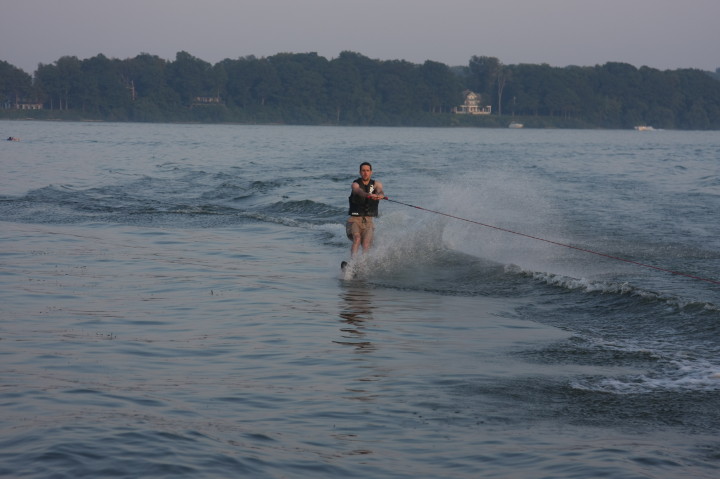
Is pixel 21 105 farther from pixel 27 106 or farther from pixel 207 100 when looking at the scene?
pixel 207 100

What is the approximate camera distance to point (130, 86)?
159 meters

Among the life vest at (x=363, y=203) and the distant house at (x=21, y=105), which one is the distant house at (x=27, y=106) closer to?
the distant house at (x=21, y=105)

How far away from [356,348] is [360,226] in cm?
534

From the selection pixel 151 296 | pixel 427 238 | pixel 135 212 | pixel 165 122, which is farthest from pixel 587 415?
pixel 165 122

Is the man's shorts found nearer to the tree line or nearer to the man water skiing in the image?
the man water skiing

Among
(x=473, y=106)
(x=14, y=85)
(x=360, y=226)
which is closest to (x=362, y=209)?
(x=360, y=226)

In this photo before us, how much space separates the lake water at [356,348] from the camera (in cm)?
574

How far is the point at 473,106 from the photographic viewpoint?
576 ft

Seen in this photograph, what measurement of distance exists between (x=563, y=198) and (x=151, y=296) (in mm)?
17792

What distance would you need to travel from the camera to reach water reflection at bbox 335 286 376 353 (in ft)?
29.0

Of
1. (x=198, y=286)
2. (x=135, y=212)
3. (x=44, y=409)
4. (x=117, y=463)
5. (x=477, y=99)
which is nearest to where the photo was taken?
(x=117, y=463)

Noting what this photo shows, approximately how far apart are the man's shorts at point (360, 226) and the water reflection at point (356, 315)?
151 centimetres

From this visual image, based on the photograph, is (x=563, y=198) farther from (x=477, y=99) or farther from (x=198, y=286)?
(x=477, y=99)

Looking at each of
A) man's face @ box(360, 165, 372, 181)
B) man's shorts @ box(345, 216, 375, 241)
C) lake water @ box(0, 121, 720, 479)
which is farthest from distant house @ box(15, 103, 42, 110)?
man's face @ box(360, 165, 372, 181)
